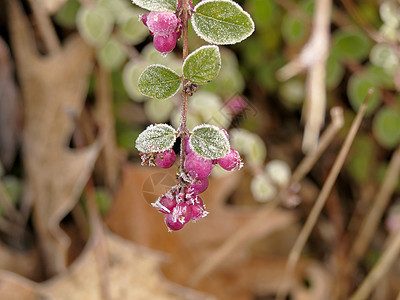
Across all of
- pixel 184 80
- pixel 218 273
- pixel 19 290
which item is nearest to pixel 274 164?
pixel 218 273

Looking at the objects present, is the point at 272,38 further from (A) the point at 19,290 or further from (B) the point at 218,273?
(A) the point at 19,290

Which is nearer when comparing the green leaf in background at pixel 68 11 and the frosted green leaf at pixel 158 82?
the frosted green leaf at pixel 158 82

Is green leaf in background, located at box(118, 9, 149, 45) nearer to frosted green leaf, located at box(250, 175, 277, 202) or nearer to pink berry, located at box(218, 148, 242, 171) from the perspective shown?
frosted green leaf, located at box(250, 175, 277, 202)

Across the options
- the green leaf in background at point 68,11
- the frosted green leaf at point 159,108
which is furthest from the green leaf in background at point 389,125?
the green leaf in background at point 68,11

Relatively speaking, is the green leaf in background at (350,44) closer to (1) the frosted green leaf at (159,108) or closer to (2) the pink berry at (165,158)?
(1) the frosted green leaf at (159,108)

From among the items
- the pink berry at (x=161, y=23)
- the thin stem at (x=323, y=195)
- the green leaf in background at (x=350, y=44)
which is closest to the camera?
the pink berry at (x=161, y=23)

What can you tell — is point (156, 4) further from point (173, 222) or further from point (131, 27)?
point (131, 27)

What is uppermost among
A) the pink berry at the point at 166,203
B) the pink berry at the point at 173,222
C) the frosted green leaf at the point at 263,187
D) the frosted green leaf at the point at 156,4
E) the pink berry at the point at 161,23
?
the frosted green leaf at the point at 156,4

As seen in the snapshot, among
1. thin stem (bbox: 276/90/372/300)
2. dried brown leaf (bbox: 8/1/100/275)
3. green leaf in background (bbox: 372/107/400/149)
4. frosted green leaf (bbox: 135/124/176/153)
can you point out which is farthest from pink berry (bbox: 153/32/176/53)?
green leaf in background (bbox: 372/107/400/149)
